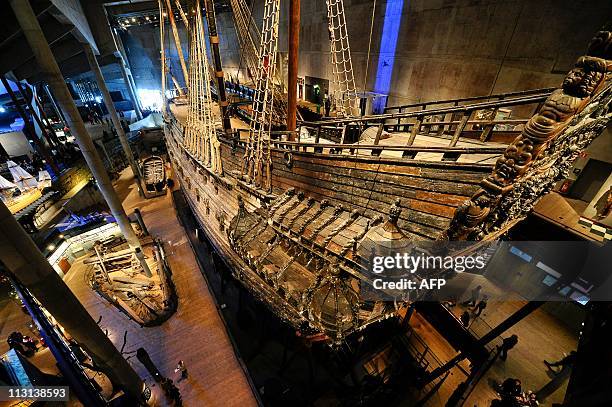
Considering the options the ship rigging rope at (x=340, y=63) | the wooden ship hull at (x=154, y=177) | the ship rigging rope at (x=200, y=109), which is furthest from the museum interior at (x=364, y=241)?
the wooden ship hull at (x=154, y=177)

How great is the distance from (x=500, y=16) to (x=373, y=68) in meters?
5.22

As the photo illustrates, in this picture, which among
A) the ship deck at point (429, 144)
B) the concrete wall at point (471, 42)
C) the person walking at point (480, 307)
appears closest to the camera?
the ship deck at point (429, 144)

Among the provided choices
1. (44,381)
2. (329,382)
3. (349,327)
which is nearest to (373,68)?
(349,327)

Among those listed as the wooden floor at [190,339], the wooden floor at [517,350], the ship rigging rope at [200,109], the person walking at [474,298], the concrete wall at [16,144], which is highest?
the ship rigging rope at [200,109]

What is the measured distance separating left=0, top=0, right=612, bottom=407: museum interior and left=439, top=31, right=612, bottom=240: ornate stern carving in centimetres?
2

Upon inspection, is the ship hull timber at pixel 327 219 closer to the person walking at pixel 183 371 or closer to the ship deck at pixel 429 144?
the ship deck at pixel 429 144

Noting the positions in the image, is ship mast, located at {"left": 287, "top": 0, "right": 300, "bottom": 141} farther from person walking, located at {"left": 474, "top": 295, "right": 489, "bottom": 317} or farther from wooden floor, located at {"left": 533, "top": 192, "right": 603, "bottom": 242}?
person walking, located at {"left": 474, "top": 295, "right": 489, "bottom": 317}

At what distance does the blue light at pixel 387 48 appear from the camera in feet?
33.3

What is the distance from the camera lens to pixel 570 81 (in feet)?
7.11

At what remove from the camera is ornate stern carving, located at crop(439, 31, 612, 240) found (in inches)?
82.6

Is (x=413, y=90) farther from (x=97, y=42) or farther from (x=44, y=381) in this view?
(x=97, y=42)

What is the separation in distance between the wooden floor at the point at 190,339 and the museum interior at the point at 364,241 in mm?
54

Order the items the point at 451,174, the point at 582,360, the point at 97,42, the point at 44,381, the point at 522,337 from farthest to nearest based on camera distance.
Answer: the point at 97,42
the point at 522,337
the point at 44,381
the point at 451,174
the point at 582,360

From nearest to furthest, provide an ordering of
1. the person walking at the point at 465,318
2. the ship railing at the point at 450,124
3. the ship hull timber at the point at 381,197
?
the ship hull timber at the point at 381,197 < the ship railing at the point at 450,124 < the person walking at the point at 465,318
